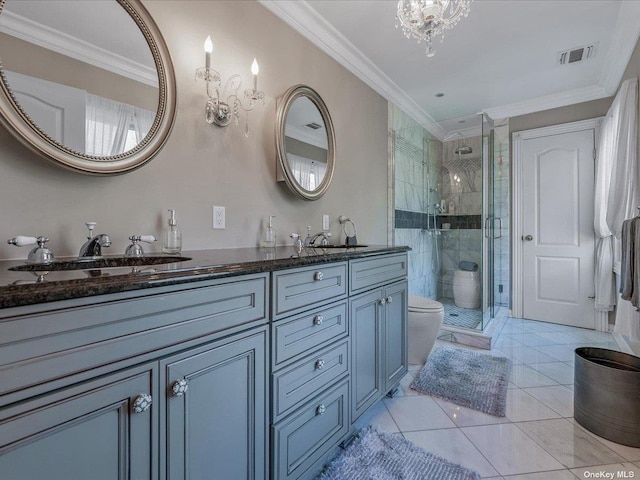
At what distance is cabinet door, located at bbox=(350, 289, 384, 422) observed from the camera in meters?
1.50

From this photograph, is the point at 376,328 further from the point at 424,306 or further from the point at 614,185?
the point at 614,185

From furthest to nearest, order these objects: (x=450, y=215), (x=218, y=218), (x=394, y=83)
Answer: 1. (x=450, y=215)
2. (x=394, y=83)
3. (x=218, y=218)

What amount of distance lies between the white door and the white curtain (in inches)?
6.1

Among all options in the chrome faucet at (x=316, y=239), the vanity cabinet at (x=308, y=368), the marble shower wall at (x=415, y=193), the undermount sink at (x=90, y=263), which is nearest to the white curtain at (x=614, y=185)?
the marble shower wall at (x=415, y=193)

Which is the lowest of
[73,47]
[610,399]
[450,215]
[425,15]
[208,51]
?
[610,399]

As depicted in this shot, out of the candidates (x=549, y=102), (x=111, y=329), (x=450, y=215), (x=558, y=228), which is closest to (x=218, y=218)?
(x=111, y=329)

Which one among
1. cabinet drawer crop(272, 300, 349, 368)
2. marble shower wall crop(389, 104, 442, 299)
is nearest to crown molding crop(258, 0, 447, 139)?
marble shower wall crop(389, 104, 442, 299)

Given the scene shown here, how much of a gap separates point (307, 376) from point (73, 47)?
146 centimetres

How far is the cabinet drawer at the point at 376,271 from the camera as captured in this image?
1.50 m

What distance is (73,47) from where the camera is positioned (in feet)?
3.56

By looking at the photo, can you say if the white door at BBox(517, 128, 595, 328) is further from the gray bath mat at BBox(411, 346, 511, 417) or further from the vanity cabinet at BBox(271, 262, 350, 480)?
the vanity cabinet at BBox(271, 262, 350, 480)

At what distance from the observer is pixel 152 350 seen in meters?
0.74

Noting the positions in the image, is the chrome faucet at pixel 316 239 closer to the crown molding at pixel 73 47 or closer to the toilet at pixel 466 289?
the crown molding at pixel 73 47

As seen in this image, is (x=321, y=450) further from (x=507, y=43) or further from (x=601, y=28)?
(x=601, y=28)
